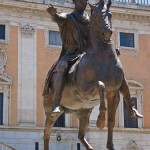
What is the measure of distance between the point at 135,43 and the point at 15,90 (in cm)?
736

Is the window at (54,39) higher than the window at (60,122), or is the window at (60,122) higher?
the window at (54,39)

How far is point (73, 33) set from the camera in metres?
7.71

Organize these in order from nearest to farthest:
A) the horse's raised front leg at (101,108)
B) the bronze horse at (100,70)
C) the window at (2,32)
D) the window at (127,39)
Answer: the horse's raised front leg at (101,108), the bronze horse at (100,70), the window at (2,32), the window at (127,39)

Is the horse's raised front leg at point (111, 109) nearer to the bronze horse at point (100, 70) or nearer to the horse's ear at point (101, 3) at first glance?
the bronze horse at point (100, 70)

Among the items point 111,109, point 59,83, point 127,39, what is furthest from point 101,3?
point 127,39

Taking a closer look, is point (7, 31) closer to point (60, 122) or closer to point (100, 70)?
point (60, 122)

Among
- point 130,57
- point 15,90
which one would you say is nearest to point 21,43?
point 15,90

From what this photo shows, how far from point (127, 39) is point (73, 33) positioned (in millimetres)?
20093

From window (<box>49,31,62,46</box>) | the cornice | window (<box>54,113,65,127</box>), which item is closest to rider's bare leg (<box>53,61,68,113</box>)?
window (<box>54,113,65,127</box>)

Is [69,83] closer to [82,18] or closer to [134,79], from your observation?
[82,18]

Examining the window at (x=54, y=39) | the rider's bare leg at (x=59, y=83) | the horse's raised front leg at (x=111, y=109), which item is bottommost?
the horse's raised front leg at (x=111, y=109)

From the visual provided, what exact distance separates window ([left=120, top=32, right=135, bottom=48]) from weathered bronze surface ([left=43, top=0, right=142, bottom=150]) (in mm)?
19627

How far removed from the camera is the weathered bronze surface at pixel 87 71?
22.2 feet

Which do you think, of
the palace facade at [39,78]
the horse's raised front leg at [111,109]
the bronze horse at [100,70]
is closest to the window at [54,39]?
the palace facade at [39,78]
